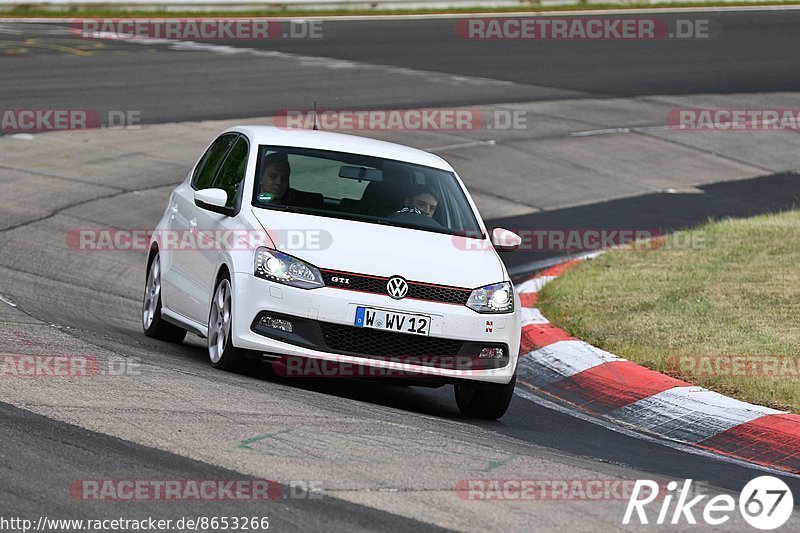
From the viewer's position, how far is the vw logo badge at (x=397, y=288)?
847 centimetres

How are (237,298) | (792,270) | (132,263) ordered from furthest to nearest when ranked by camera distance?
(132,263), (792,270), (237,298)

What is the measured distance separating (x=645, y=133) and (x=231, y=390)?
15.7m

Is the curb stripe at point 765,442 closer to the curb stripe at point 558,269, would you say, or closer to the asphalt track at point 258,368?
the asphalt track at point 258,368

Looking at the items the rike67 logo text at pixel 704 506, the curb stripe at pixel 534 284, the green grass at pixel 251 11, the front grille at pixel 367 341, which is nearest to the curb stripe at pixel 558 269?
the curb stripe at pixel 534 284

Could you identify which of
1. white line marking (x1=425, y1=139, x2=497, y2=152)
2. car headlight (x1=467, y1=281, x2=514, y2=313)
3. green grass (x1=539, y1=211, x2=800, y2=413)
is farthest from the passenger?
white line marking (x1=425, y1=139, x2=497, y2=152)

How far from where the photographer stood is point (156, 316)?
10711mm

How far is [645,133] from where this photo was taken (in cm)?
2280

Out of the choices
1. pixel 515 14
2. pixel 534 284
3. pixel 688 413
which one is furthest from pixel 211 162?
pixel 515 14

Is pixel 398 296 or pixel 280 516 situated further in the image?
pixel 398 296

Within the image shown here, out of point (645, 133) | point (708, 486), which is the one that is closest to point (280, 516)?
point (708, 486)

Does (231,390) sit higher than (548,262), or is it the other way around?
(231,390)

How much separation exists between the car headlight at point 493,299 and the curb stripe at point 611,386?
113 cm

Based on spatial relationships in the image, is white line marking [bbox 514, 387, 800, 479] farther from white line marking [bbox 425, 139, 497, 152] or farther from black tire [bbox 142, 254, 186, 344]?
white line marking [bbox 425, 139, 497, 152]

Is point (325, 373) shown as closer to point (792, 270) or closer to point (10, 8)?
point (792, 270)
